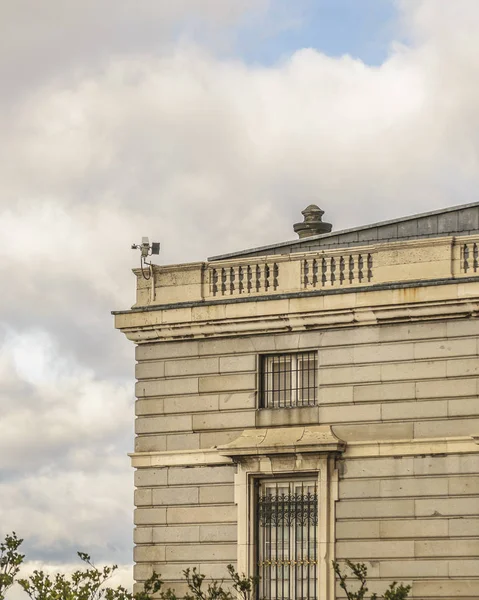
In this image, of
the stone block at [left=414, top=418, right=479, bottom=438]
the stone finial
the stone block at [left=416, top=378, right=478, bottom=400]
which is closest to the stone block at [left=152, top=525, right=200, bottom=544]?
the stone block at [left=414, top=418, right=479, bottom=438]

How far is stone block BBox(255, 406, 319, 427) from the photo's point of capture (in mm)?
38906

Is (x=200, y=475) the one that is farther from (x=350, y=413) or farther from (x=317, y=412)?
(x=350, y=413)

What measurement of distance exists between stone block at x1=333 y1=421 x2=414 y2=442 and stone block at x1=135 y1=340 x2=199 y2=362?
4.31 m

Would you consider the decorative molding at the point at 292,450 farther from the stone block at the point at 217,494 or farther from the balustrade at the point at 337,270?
the balustrade at the point at 337,270

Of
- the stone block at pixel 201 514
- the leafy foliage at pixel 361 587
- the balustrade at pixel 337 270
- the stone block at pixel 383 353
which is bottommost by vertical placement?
the leafy foliage at pixel 361 587

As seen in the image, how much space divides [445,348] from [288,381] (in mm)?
3981

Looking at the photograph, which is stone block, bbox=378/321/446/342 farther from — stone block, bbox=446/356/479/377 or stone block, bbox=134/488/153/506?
stone block, bbox=134/488/153/506

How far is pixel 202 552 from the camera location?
130 ft

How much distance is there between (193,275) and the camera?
136ft

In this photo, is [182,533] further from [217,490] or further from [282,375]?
[282,375]

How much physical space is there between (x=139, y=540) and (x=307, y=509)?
4.32 metres

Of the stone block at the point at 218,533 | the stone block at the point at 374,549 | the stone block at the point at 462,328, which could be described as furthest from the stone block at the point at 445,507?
the stone block at the point at 218,533

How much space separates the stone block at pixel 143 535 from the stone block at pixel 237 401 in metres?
3.38

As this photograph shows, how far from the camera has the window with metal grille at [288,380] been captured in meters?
39.4
